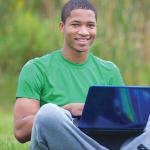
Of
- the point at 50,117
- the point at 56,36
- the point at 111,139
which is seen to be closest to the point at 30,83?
the point at 50,117

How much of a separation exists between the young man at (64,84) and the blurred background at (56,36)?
2845mm

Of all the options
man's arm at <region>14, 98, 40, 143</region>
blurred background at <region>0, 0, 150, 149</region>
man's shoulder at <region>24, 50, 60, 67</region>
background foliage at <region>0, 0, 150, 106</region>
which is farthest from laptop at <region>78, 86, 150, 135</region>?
background foliage at <region>0, 0, 150, 106</region>

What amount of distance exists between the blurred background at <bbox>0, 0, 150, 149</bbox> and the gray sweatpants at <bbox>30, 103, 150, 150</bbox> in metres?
3.33

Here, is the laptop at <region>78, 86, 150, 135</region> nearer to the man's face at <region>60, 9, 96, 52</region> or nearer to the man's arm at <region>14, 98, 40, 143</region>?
the man's arm at <region>14, 98, 40, 143</region>

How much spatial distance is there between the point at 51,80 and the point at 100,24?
583 cm

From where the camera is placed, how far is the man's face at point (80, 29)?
520 cm

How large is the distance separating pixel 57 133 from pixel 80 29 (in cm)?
89

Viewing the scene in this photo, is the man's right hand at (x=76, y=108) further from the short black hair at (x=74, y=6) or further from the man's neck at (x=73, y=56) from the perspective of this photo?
the short black hair at (x=74, y=6)

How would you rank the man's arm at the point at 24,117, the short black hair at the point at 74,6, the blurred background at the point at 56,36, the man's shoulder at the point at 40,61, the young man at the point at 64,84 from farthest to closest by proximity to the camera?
the blurred background at the point at 56,36, the short black hair at the point at 74,6, the man's shoulder at the point at 40,61, the man's arm at the point at 24,117, the young man at the point at 64,84

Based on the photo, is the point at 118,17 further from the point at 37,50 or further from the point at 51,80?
the point at 51,80

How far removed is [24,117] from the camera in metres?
4.93

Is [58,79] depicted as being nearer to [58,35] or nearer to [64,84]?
[64,84]

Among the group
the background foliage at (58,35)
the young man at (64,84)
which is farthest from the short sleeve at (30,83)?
the background foliage at (58,35)

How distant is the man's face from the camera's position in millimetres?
5203
